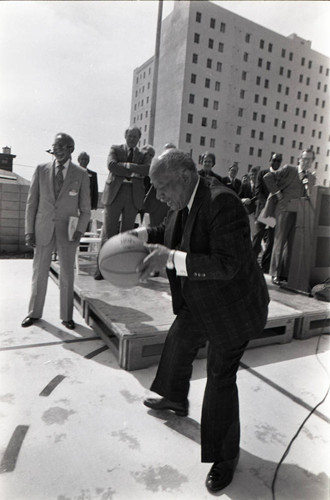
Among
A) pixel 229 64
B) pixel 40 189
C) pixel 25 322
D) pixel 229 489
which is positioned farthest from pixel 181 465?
pixel 229 64

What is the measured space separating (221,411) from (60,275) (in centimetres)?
233

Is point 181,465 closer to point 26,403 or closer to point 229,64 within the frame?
point 26,403

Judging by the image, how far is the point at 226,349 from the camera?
1637mm

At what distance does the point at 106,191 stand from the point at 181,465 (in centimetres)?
354

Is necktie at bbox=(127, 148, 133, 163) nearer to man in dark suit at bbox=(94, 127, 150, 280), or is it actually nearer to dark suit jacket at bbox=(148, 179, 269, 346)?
man in dark suit at bbox=(94, 127, 150, 280)

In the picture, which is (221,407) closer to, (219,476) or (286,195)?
(219,476)

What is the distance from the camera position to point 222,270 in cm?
151

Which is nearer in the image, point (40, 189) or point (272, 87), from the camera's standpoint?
point (40, 189)

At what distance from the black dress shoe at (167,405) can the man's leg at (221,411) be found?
498 millimetres

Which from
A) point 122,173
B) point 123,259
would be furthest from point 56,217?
point 123,259

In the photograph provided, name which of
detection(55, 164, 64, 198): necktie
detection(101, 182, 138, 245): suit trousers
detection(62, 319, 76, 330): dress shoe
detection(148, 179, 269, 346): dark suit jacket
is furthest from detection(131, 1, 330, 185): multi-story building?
detection(148, 179, 269, 346): dark suit jacket

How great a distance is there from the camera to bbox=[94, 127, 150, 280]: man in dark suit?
453cm

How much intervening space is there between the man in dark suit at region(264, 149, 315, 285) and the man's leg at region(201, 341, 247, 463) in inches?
136

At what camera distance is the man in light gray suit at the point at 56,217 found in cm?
338
